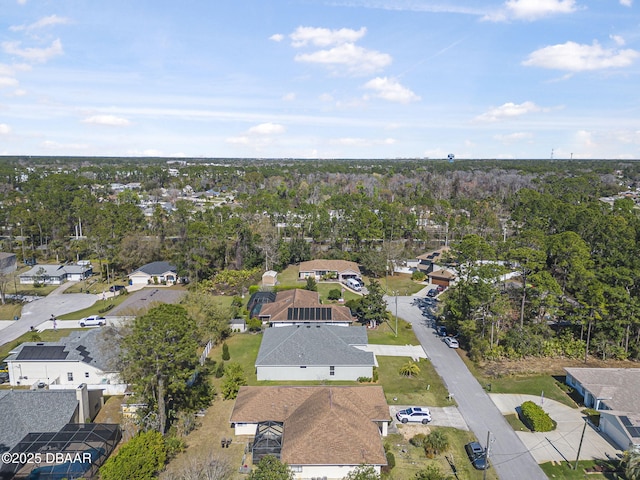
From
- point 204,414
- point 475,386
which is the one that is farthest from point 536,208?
point 204,414

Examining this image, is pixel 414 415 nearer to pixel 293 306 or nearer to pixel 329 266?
pixel 293 306

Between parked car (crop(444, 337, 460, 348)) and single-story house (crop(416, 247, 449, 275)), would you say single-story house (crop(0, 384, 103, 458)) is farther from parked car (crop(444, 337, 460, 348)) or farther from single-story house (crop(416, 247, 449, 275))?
single-story house (crop(416, 247, 449, 275))

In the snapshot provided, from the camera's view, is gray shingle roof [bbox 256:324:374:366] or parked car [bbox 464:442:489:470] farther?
gray shingle roof [bbox 256:324:374:366]

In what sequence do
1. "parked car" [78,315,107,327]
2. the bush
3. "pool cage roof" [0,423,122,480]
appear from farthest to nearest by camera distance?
"parked car" [78,315,107,327]
the bush
"pool cage roof" [0,423,122,480]

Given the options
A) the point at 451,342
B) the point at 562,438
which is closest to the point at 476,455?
the point at 562,438

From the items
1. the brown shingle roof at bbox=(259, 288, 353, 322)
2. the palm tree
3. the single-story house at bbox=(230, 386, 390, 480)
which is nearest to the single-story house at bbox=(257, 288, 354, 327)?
the brown shingle roof at bbox=(259, 288, 353, 322)

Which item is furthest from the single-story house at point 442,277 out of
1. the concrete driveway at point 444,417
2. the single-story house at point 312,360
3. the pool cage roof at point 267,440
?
the pool cage roof at point 267,440

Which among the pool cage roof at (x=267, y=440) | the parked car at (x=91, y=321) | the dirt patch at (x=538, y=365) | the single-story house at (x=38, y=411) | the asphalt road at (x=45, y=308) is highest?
the single-story house at (x=38, y=411)

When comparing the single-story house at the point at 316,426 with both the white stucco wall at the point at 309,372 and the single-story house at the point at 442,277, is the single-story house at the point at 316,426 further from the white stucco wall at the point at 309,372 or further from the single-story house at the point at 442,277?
the single-story house at the point at 442,277
